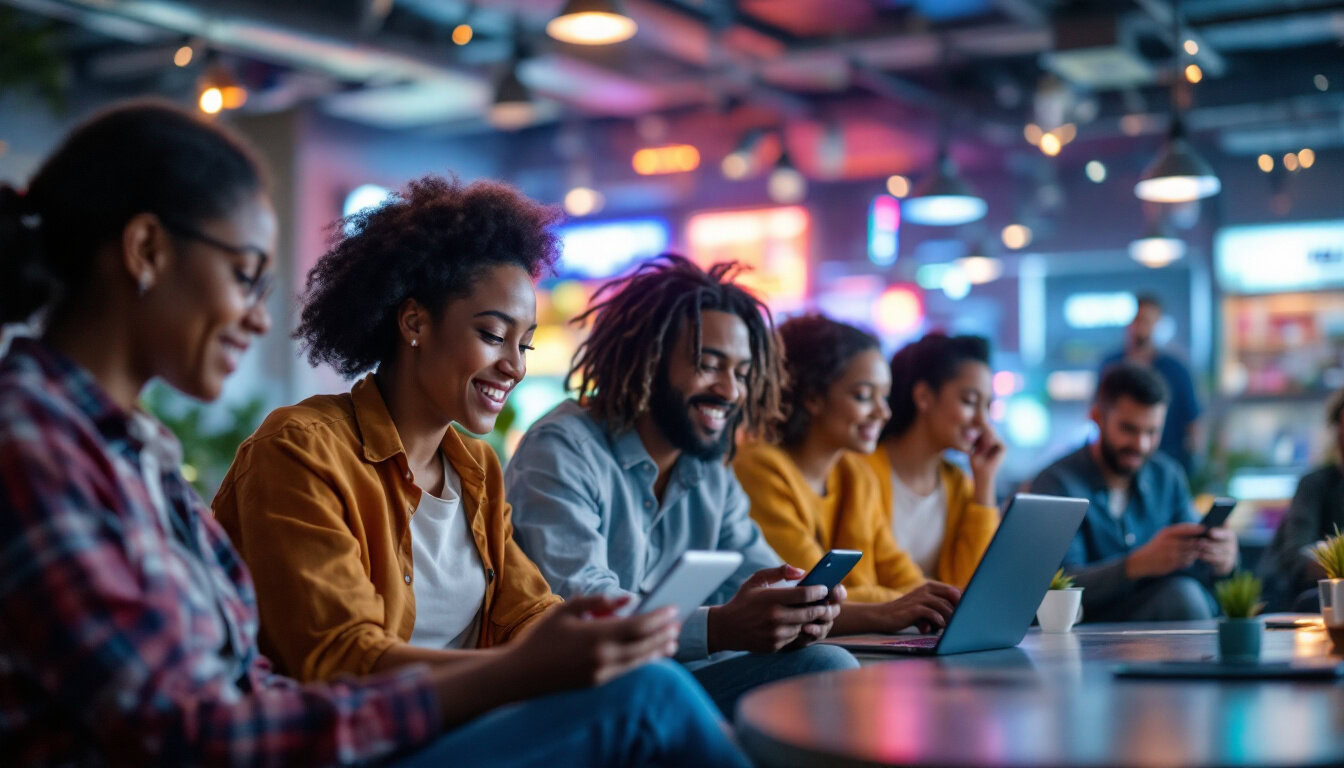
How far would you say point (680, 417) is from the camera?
2.76 meters

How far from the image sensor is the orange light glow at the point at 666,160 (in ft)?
33.2

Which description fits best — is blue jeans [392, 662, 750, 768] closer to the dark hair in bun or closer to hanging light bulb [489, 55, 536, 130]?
the dark hair in bun

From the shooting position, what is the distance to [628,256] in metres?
10.4

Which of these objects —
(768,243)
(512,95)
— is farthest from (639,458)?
(768,243)

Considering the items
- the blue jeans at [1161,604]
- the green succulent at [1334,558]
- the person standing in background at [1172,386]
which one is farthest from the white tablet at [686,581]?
the person standing in background at [1172,386]

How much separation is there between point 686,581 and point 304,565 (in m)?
0.53

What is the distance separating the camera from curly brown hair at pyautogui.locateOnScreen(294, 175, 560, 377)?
6.96ft

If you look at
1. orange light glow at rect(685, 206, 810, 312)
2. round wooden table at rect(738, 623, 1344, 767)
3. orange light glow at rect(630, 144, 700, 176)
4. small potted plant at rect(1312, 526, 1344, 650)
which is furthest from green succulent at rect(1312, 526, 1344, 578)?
orange light glow at rect(630, 144, 700, 176)

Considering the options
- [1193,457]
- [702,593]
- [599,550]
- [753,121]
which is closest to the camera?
[702,593]

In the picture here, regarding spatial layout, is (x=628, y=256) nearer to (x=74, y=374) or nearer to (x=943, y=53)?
(x=943, y=53)

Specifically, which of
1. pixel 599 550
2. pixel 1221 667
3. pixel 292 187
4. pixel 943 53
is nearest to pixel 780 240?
pixel 943 53

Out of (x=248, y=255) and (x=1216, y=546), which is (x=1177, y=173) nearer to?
(x=1216, y=546)

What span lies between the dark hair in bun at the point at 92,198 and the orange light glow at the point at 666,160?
883 cm

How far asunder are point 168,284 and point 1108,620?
291 cm
